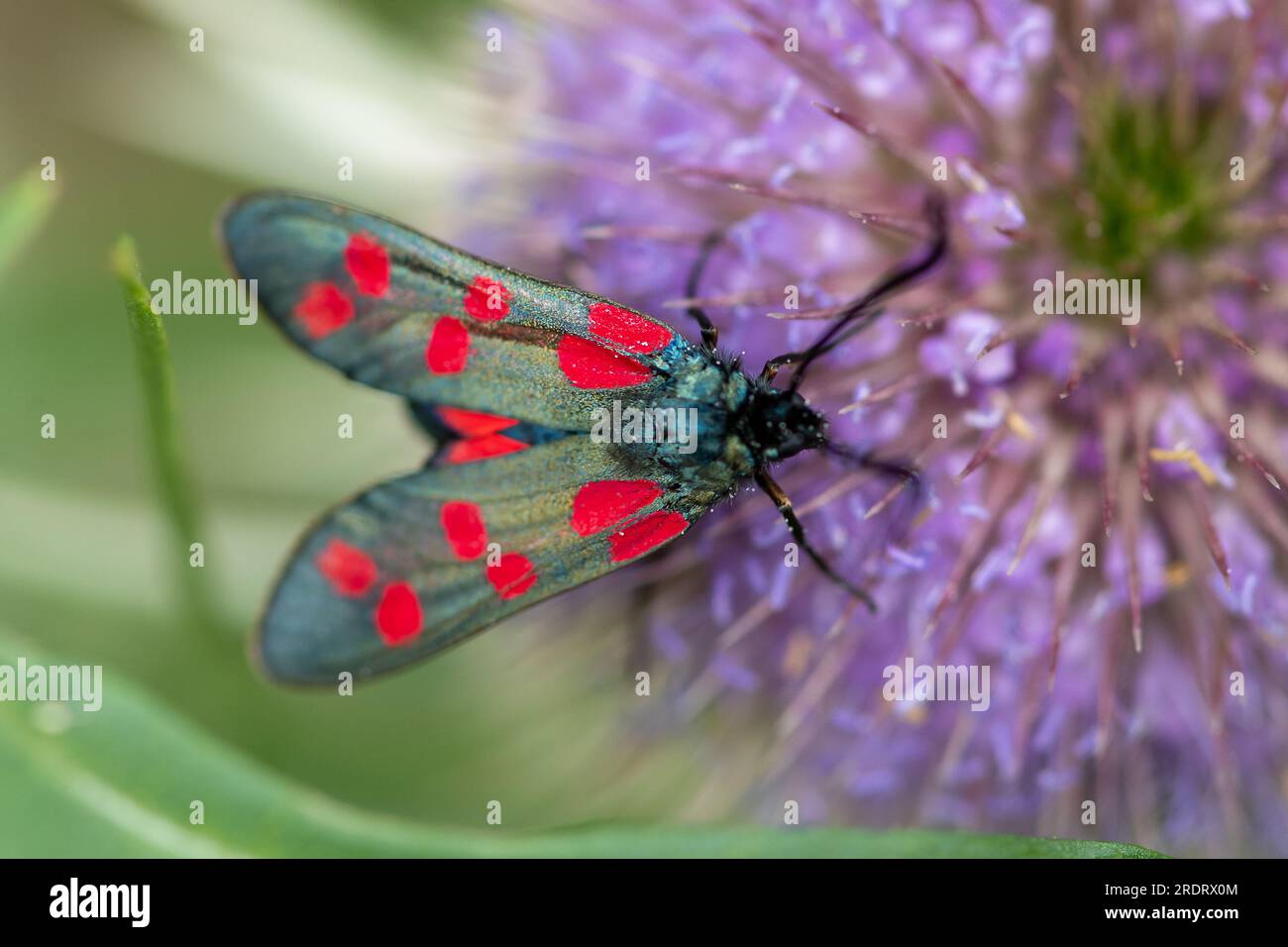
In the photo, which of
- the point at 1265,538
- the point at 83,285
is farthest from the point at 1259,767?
the point at 83,285

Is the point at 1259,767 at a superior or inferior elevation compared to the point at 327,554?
inferior

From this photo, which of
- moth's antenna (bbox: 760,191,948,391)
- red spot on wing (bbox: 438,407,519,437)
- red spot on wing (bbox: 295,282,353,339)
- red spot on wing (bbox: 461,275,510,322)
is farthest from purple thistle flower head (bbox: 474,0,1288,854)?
red spot on wing (bbox: 295,282,353,339)

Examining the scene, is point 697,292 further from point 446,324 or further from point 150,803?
point 150,803

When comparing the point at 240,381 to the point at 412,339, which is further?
the point at 240,381

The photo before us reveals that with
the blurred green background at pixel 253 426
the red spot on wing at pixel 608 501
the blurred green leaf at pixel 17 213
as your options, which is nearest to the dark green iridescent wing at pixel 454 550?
the red spot on wing at pixel 608 501

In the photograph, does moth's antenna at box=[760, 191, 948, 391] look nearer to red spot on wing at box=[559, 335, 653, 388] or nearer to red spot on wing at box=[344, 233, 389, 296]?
red spot on wing at box=[559, 335, 653, 388]
